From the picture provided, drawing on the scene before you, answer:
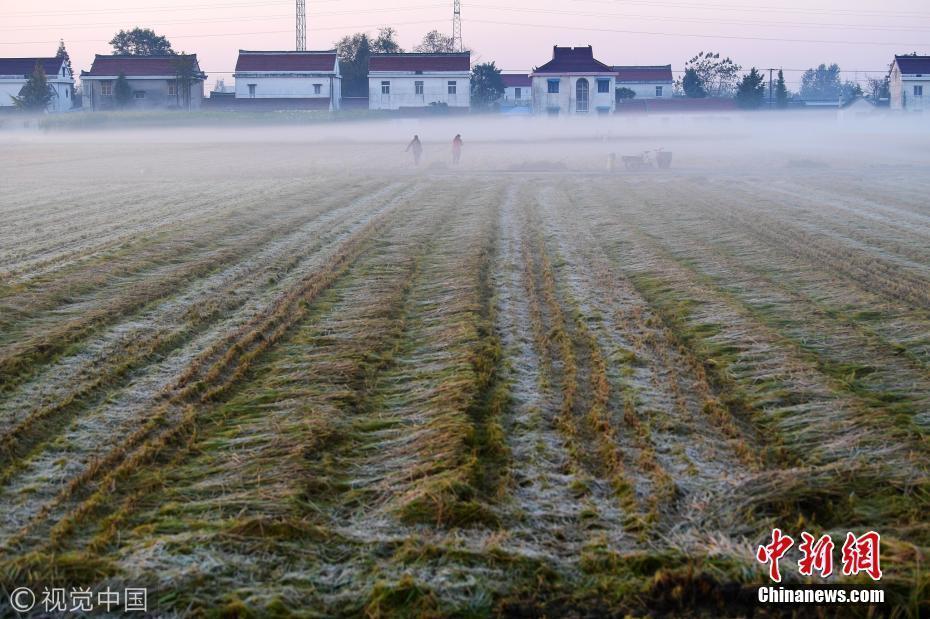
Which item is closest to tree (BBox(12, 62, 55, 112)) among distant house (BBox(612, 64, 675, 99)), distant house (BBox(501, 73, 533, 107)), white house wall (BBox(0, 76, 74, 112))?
white house wall (BBox(0, 76, 74, 112))

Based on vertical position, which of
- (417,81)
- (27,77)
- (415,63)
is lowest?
(417,81)

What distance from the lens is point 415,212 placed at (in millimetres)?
20531

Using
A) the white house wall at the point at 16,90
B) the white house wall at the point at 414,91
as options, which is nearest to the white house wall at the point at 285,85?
the white house wall at the point at 414,91

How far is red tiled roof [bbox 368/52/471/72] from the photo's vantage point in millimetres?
82625

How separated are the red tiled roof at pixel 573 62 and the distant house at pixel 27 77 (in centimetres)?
4520

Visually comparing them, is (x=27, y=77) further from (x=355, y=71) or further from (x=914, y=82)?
(x=914, y=82)

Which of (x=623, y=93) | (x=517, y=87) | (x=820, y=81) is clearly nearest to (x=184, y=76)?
(x=517, y=87)

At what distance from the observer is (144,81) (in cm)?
8331

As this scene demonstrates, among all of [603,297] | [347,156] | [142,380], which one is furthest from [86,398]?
[347,156]

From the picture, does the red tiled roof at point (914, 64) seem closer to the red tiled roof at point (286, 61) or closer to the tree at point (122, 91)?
the red tiled roof at point (286, 61)

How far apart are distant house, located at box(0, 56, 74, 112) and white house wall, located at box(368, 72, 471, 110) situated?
2995 centimetres

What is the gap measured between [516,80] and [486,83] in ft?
37.7

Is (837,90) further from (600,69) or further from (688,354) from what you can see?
(688,354)

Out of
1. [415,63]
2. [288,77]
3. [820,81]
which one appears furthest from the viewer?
[820,81]
